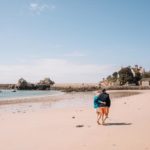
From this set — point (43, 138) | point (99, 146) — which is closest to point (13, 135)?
point (43, 138)

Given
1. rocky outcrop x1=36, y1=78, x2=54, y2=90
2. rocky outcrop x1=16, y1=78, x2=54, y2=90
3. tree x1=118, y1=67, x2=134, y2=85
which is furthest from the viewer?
rocky outcrop x1=16, y1=78, x2=54, y2=90

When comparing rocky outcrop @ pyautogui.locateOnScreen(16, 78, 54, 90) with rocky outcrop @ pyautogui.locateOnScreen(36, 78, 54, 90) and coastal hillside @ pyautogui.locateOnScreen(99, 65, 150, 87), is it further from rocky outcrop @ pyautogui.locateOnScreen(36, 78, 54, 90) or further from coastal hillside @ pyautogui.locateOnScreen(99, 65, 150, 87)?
coastal hillside @ pyautogui.locateOnScreen(99, 65, 150, 87)

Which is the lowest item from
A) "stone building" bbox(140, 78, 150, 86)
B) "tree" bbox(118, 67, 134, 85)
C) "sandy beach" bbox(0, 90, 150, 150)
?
"sandy beach" bbox(0, 90, 150, 150)

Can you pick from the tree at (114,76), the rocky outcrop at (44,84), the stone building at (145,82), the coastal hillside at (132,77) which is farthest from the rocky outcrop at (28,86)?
the stone building at (145,82)

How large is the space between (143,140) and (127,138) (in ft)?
2.15

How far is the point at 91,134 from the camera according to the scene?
38.4 feet

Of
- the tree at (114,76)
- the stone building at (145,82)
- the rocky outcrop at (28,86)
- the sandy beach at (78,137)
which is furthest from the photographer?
the rocky outcrop at (28,86)

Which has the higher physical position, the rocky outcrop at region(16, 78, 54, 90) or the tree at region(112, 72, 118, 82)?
the tree at region(112, 72, 118, 82)

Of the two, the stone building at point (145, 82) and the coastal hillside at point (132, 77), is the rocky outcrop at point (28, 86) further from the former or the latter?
the stone building at point (145, 82)

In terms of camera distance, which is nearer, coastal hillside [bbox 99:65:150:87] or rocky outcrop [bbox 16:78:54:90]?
coastal hillside [bbox 99:65:150:87]

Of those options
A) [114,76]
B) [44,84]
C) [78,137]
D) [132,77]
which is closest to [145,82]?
[132,77]

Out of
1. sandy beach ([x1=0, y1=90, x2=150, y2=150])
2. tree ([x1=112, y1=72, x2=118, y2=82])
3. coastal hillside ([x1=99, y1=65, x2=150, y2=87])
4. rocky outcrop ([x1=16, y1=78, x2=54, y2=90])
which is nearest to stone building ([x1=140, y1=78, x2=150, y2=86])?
coastal hillside ([x1=99, y1=65, x2=150, y2=87])

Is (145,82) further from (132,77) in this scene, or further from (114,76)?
(114,76)

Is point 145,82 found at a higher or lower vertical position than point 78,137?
higher
